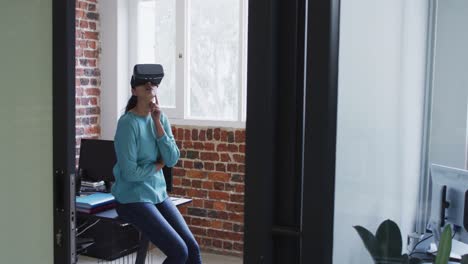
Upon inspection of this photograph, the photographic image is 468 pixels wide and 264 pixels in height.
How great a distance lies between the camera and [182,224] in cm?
327

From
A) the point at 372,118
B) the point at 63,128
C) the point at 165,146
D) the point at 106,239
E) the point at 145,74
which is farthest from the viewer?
the point at 106,239

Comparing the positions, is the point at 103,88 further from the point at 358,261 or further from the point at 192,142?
the point at 358,261

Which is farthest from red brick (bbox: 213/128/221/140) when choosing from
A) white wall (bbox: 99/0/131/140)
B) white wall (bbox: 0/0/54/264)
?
white wall (bbox: 0/0/54/264)

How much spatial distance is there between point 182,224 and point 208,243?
1.17m

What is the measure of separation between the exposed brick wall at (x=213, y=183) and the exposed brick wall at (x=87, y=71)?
0.68 metres

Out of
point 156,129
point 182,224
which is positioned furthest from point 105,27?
point 182,224

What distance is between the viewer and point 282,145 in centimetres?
136

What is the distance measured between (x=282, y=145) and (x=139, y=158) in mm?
1904

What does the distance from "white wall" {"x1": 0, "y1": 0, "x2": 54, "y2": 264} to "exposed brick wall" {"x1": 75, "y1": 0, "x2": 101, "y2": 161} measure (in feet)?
7.33

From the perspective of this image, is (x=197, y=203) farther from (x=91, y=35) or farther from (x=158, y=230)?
(x=91, y=35)

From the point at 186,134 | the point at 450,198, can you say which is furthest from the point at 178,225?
the point at 450,198

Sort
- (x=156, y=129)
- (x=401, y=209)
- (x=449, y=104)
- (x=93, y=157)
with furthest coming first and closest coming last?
(x=93, y=157) < (x=156, y=129) < (x=449, y=104) < (x=401, y=209)

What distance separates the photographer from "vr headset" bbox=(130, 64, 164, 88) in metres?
3.31

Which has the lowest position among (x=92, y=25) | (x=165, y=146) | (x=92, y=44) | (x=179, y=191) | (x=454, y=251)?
(x=179, y=191)
